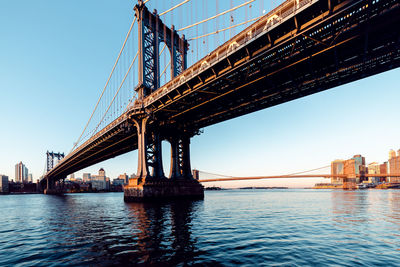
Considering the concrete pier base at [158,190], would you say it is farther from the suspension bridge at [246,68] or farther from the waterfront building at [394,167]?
the waterfront building at [394,167]

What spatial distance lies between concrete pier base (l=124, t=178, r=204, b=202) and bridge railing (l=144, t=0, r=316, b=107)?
14995mm

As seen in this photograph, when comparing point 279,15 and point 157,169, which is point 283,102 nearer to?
point 279,15

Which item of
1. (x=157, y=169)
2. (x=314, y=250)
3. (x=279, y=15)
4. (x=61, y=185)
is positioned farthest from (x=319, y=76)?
(x=61, y=185)

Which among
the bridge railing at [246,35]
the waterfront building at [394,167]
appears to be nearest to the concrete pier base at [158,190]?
the bridge railing at [246,35]

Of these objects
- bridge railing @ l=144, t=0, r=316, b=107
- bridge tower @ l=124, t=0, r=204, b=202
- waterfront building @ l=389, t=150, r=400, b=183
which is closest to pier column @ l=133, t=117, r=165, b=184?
bridge tower @ l=124, t=0, r=204, b=202

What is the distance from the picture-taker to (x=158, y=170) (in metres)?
36.3

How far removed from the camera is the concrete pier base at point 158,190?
108 feet

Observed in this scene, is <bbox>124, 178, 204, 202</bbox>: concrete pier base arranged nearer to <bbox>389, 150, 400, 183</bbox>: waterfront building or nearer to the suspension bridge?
the suspension bridge

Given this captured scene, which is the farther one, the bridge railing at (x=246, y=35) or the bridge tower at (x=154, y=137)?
the bridge tower at (x=154, y=137)

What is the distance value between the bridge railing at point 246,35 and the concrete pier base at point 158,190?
49.2ft

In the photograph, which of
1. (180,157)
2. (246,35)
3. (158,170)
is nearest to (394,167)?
(180,157)

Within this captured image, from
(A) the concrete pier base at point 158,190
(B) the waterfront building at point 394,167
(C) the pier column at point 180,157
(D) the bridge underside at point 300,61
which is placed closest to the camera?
(D) the bridge underside at point 300,61

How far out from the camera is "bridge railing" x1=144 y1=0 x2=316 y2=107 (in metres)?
16.0

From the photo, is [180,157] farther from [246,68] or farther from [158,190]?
[246,68]
